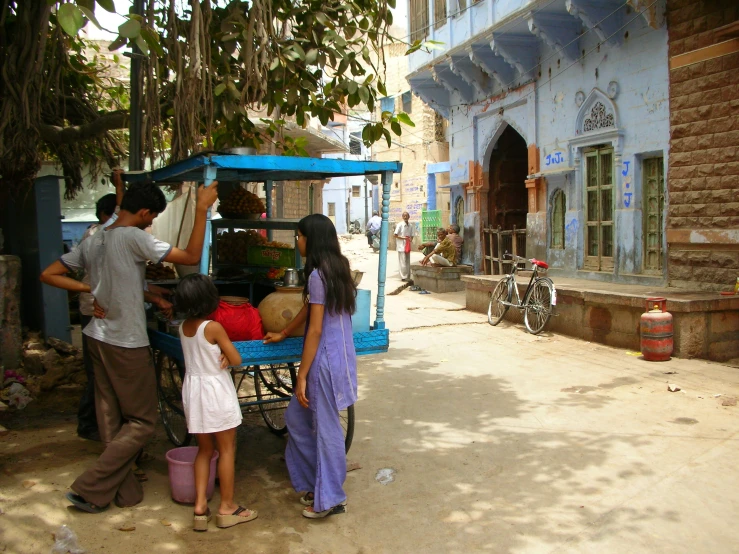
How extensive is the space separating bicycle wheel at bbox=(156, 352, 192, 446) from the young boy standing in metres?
0.69

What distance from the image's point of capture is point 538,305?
9.61 m

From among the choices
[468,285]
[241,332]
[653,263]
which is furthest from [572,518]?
[468,285]

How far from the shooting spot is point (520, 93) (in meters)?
13.2

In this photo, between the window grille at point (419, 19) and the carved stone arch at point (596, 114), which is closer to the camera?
the carved stone arch at point (596, 114)

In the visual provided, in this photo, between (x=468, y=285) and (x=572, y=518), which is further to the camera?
(x=468, y=285)

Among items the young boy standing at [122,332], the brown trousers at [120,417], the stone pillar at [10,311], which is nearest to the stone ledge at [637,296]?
the young boy standing at [122,332]

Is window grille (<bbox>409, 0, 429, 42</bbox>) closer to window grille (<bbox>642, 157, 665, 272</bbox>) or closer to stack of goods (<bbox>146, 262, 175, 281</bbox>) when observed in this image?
window grille (<bbox>642, 157, 665, 272</bbox>)

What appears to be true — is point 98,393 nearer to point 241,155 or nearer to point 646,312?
point 241,155

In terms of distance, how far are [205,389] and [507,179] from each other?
12738 mm

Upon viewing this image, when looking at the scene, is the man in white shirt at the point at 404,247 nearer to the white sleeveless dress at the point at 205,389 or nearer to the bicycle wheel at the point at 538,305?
the bicycle wheel at the point at 538,305

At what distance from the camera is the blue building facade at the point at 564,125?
31.9ft

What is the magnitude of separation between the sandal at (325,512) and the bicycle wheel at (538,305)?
6.13 m

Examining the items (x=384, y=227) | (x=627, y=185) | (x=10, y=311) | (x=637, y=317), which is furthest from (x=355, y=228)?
(x=384, y=227)

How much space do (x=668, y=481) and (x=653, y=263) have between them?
621 cm
